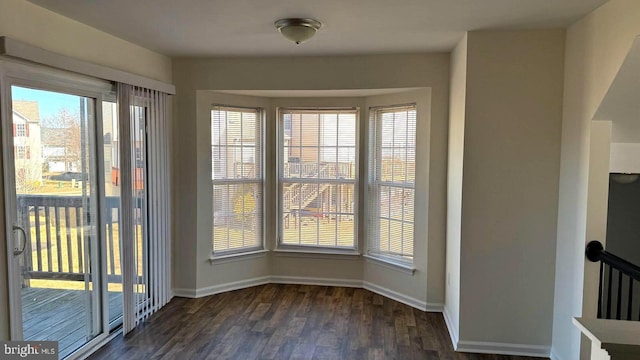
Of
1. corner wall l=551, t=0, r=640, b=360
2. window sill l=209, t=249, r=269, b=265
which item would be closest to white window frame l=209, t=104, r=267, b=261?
window sill l=209, t=249, r=269, b=265

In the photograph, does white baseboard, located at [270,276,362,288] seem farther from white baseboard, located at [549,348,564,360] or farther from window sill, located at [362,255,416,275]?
white baseboard, located at [549,348,564,360]

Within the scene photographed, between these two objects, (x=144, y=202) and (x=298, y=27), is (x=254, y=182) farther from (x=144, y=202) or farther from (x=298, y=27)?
(x=298, y=27)

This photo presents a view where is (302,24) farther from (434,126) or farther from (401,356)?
(401,356)

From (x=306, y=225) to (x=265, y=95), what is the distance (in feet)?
4.99

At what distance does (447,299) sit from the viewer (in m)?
3.90

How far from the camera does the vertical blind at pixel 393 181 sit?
4266 millimetres

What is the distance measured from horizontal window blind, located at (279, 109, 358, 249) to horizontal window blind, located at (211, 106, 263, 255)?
28 cm

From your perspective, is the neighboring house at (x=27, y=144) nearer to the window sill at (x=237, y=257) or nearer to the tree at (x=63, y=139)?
the tree at (x=63, y=139)

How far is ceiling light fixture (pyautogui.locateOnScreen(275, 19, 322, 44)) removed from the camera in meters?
2.91

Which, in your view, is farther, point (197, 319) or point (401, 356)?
point (197, 319)

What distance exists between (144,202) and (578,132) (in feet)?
11.4

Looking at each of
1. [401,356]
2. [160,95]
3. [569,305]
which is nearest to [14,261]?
[160,95]

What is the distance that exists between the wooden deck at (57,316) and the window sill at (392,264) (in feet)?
8.96

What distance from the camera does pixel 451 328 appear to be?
11.8 ft
